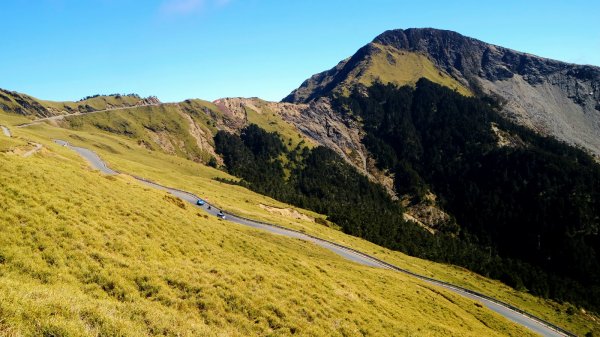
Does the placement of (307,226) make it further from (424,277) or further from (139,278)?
(139,278)

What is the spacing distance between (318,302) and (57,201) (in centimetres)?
2143

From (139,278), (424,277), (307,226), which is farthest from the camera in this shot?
(307,226)

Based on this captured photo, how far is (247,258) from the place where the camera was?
36312 mm

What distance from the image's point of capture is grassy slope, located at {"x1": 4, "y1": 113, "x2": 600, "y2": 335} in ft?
292

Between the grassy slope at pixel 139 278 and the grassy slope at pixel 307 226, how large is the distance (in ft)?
158

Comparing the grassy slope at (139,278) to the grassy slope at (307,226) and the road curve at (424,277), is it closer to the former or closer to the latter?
the road curve at (424,277)

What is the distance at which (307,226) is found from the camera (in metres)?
94.5

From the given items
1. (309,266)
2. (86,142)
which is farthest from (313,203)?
(309,266)

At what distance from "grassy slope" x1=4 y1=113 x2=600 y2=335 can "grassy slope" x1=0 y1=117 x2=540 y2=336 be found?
48.2 meters

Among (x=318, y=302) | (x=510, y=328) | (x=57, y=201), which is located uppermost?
(x=57, y=201)

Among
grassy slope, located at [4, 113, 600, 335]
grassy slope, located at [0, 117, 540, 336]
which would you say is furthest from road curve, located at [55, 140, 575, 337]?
grassy slope, located at [0, 117, 540, 336]

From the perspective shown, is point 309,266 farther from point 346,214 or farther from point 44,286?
point 346,214

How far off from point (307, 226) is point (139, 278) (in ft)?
243

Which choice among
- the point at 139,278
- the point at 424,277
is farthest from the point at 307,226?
the point at 139,278
